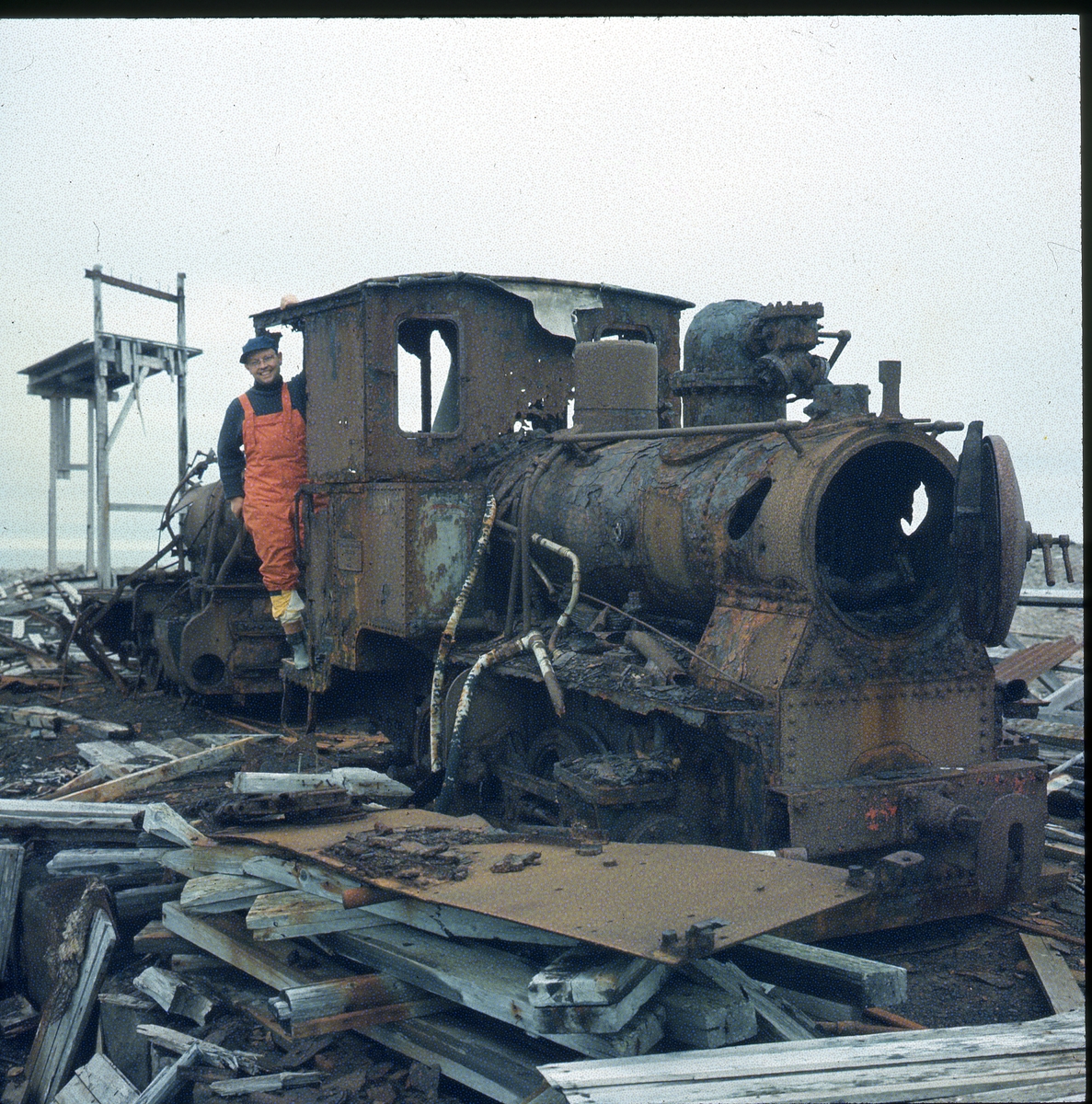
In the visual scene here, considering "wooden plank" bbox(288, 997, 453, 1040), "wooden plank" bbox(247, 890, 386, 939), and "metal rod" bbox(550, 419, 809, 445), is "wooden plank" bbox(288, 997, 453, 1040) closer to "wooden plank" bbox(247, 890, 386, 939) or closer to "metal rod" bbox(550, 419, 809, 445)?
"wooden plank" bbox(247, 890, 386, 939)

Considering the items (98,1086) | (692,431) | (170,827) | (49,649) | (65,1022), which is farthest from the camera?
(49,649)

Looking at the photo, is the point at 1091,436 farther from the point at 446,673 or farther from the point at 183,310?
the point at 183,310

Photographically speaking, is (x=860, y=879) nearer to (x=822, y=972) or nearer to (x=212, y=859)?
(x=822, y=972)

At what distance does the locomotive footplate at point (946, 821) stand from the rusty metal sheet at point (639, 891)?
1.85 ft

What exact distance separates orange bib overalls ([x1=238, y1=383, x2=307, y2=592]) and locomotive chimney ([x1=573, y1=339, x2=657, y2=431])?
2425mm

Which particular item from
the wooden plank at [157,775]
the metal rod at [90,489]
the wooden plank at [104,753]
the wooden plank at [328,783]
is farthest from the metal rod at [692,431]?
the metal rod at [90,489]

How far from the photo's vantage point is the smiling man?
26.4ft

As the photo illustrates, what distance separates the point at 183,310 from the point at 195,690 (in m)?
7.85

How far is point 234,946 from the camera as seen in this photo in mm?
4555

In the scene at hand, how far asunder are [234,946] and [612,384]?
141 inches

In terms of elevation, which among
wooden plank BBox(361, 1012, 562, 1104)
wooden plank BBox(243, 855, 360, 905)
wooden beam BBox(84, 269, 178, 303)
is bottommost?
wooden plank BBox(361, 1012, 562, 1104)

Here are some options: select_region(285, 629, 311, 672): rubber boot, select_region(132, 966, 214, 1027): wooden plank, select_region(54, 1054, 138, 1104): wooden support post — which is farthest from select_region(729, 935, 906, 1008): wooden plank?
select_region(285, 629, 311, 672): rubber boot

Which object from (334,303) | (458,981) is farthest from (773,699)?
(334,303)

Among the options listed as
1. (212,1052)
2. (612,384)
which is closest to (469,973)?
(212,1052)
